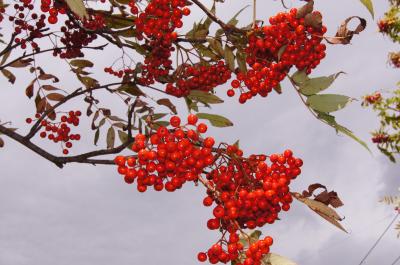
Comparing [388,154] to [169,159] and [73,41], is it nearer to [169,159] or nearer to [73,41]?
[73,41]

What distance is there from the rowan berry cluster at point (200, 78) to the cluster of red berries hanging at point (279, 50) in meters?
0.58

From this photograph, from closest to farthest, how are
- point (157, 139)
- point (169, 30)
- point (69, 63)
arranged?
point (157, 139) < point (169, 30) < point (69, 63)

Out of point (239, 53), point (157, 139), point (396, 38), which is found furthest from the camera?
point (396, 38)

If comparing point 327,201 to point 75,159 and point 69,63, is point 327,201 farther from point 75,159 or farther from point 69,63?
point 69,63

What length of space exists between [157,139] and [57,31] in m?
2.83

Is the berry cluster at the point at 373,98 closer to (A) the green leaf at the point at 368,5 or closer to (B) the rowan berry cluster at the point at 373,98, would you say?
(B) the rowan berry cluster at the point at 373,98

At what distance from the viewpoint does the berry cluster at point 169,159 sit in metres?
2.18

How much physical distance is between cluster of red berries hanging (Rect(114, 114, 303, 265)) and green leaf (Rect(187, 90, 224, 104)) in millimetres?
651

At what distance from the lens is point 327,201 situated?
226cm

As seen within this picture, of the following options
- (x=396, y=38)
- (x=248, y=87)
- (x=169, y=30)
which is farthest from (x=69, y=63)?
(x=396, y=38)

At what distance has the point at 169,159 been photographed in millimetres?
2184

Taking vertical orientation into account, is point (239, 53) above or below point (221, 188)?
above

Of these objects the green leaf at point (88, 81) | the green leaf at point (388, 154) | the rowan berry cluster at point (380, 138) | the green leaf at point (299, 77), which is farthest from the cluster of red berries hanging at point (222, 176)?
the rowan berry cluster at point (380, 138)

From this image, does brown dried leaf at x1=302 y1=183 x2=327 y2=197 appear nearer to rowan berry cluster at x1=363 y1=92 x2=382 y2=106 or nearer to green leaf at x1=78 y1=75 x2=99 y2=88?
green leaf at x1=78 y1=75 x2=99 y2=88
